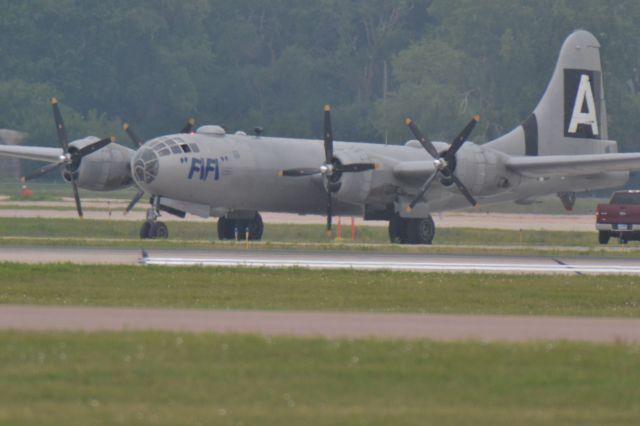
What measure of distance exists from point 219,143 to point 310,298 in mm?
27103

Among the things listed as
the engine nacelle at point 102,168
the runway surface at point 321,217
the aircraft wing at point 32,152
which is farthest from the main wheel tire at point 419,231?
the runway surface at point 321,217

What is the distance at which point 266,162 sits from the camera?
5616 cm

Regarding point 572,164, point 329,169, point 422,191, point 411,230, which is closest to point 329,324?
point 329,169

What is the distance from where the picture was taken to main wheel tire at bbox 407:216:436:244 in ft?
188

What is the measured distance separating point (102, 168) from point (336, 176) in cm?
927

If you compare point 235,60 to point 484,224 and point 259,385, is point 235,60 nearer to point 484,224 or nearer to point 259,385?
point 484,224

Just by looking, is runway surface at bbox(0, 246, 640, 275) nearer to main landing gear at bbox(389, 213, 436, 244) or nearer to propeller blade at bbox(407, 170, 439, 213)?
propeller blade at bbox(407, 170, 439, 213)

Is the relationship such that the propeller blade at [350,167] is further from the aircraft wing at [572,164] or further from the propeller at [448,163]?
the aircraft wing at [572,164]

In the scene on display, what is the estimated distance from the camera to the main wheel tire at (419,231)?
57.4 m

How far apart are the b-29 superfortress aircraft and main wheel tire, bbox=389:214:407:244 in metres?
0.04

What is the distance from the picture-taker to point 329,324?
22906 mm

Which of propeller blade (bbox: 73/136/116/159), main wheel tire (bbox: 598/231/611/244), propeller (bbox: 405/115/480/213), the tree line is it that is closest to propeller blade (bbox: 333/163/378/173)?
propeller (bbox: 405/115/480/213)

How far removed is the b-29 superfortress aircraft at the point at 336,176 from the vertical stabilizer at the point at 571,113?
62.9 inches

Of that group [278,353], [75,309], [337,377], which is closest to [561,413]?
[337,377]
